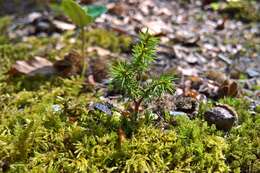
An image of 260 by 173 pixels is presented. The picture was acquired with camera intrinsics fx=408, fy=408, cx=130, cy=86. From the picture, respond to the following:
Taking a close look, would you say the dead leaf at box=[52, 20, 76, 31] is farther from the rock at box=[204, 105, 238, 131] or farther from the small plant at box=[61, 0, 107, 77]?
the rock at box=[204, 105, 238, 131]

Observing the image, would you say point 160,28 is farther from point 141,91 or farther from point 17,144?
point 17,144

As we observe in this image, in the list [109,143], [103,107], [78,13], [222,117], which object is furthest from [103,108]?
[78,13]

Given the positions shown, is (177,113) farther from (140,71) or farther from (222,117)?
(140,71)

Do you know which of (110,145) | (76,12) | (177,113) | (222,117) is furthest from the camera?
(76,12)

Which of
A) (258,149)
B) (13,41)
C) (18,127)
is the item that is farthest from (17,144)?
(13,41)

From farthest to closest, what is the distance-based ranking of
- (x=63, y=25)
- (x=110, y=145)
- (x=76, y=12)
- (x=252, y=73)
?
1. (x=63, y=25)
2. (x=252, y=73)
3. (x=76, y=12)
4. (x=110, y=145)
